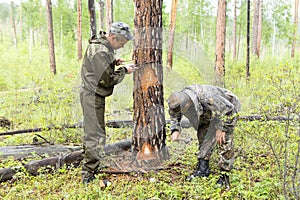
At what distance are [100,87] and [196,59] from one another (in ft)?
7.18

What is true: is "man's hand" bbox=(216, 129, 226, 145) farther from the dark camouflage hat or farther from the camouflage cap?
the camouflage cap

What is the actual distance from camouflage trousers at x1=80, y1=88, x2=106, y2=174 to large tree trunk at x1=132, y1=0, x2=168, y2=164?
1.68 ft

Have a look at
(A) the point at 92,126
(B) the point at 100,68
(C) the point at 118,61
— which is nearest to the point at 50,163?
(A) the point at 92,126

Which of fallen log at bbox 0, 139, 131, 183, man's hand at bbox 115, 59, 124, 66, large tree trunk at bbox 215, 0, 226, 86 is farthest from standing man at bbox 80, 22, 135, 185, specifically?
large tree trunk at bbox 215, 0, 226, 86

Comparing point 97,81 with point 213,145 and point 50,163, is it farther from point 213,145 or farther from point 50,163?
point 213,145

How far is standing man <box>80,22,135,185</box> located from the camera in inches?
131

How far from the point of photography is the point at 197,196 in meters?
2.89

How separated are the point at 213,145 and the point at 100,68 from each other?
1.66 m

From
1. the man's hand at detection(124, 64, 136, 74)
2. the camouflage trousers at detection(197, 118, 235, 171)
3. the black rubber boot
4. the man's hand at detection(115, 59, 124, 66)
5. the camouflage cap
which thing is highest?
the camouflage cap

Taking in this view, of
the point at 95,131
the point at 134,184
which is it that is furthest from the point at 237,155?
the point at 95,131

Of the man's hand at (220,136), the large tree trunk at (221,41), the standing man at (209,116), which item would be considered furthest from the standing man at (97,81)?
the large tree trunk at (221,41)

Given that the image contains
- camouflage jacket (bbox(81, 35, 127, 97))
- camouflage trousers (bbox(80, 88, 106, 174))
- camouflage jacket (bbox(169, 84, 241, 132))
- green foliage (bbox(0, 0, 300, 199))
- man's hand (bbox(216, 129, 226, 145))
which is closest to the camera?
green foliage (bbox(0, 0, 300, 199))

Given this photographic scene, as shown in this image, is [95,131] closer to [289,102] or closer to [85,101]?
[85,101]

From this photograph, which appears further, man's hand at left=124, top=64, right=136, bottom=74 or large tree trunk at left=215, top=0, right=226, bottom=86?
→ large tree trunk at left=215, top=0, right=226, bottom=86
